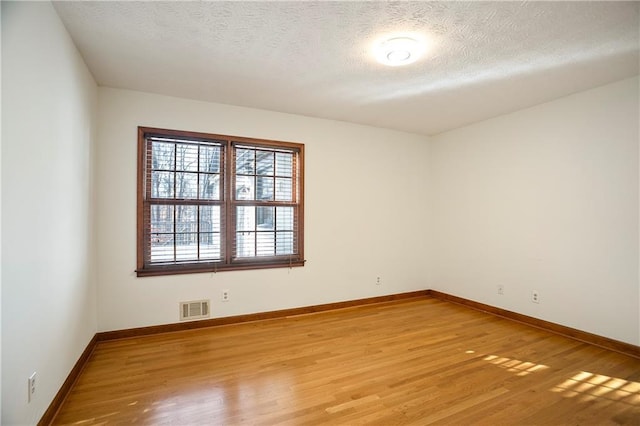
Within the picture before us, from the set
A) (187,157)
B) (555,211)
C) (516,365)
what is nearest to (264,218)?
(187,157)

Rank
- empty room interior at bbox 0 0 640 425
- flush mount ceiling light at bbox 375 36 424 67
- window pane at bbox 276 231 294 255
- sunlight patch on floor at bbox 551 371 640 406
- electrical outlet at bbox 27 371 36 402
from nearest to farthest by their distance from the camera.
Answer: electrical outlet at bbox 27 371 36 402
empty room interior at bbox 0 0 640 425
sunlight patch on floor at bbox 551 371 640 406
flush mount ceiling light at bbox 375 36 424 67
window pane at bbox 276 231 294 255

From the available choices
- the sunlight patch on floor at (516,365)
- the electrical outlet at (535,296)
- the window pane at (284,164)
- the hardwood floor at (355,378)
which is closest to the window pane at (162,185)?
the window pane at (284,164)

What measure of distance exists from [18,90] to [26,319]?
1198 millimetres

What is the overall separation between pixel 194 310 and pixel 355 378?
2.02 m

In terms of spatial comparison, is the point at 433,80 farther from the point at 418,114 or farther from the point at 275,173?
the point at 275,173

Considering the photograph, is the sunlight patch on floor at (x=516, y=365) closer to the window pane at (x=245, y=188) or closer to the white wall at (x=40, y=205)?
the window pane at (x=245, y=188)

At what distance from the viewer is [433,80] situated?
9.80 feet

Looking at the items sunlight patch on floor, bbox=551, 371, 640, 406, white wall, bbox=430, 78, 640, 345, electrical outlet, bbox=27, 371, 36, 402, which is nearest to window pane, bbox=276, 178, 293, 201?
white wall, bbox=430, 78, 640, 345

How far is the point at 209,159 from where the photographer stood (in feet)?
11.8

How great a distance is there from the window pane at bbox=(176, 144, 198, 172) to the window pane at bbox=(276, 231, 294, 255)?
132 centimetres

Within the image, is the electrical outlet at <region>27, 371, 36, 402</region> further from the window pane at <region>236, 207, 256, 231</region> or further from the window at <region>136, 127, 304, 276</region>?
the window pane at <region>236, 207, 256, 231</region>

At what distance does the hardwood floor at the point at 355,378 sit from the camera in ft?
6.49

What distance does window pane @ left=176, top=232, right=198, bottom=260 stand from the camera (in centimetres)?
345

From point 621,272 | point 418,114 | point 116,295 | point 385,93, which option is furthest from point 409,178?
point 116,295
